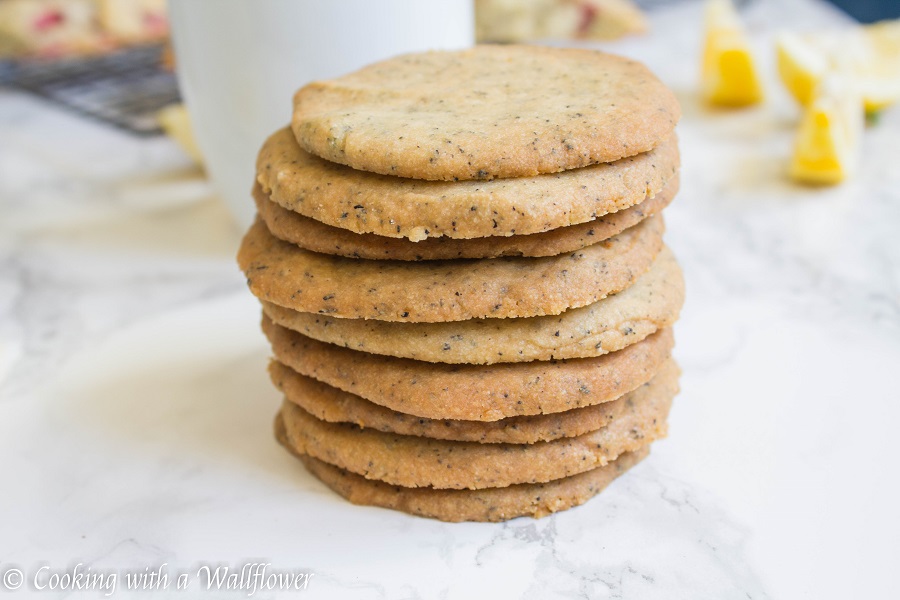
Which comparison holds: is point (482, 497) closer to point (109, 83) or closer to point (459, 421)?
point (459, 421)

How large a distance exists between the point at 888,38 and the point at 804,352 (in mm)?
1599

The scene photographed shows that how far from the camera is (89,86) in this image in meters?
3.45

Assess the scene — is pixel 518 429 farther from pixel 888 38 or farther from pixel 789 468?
pixel 888 38


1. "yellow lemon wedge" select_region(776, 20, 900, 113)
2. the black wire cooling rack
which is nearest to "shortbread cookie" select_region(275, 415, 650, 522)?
"yellow lemon wedge" select_region(776, 20, 900, 113)

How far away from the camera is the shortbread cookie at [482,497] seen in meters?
1.39

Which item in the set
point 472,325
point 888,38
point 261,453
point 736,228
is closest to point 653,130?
point 472,325

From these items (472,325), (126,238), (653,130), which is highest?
(653,130)

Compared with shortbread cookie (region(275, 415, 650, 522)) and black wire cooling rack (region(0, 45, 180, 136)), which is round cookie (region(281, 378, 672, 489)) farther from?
black wire cooling rack (region(0, 45, 180, 136))

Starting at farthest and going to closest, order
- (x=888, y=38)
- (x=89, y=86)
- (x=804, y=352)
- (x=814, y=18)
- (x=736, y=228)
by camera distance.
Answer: (x=814, y=18) → (x=89, y=86) → (x=888, y=38) → (x=736, y=228) → (x=804, y=352)

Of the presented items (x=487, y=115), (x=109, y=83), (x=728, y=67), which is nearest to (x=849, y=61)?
(x=728, y=67)

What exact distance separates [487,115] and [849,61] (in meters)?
1.88

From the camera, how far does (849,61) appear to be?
9.18 feet

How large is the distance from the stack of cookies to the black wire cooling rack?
1954mm

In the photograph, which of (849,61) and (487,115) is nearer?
(487,115)
